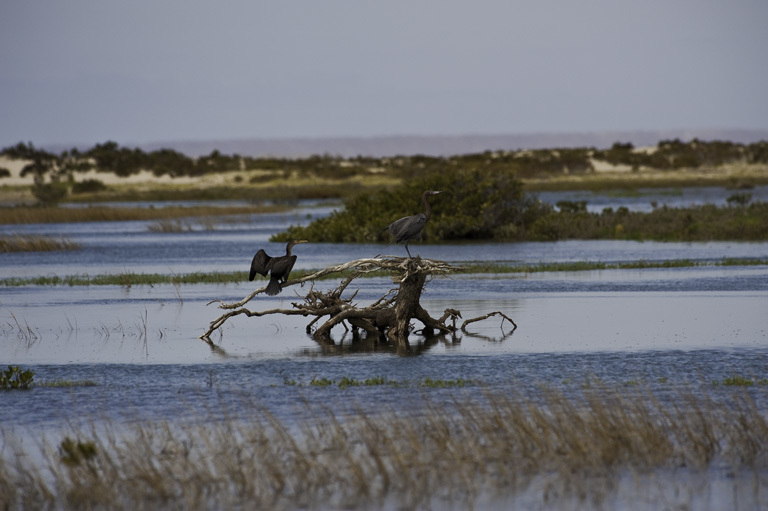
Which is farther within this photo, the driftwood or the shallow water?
the driftwood

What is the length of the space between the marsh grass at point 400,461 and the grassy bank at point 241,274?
1680 cm

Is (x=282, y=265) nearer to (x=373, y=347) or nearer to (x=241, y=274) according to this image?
(x=373, y=347)

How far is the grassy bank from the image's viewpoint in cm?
2933

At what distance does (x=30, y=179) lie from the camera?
4353 inches

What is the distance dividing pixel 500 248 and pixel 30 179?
80353 mm

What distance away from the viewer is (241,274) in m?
30.3

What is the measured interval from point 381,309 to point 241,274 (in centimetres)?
1226

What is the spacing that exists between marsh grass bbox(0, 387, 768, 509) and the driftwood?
5805mm

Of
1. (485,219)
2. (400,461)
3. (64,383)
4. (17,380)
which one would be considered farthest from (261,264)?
(485,219)

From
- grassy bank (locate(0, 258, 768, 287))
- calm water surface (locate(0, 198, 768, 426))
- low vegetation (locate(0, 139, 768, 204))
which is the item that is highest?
calm water surface (locate(0, 198, 768, 426))

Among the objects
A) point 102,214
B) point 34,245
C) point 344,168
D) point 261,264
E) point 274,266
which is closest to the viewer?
point 261,264

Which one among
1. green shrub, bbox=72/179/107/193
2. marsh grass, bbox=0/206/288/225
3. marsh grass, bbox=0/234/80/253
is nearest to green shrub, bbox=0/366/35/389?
marsh grass, bbox=0/234/80/253

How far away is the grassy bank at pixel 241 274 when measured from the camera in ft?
96.2

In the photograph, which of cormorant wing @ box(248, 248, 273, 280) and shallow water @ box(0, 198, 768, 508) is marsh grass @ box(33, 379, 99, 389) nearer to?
Answer: shallow water @ box(0, 198, 768, 508)
